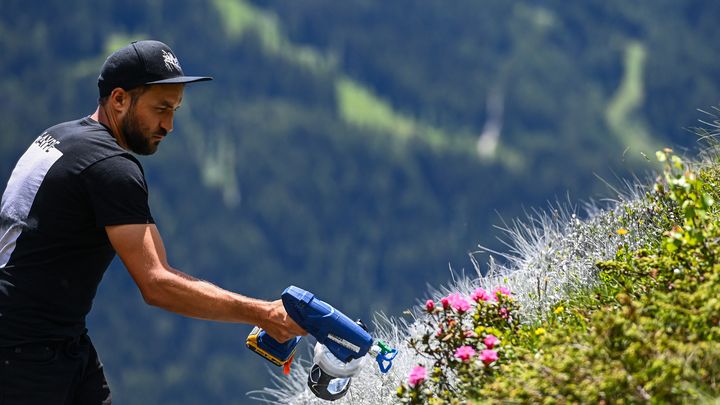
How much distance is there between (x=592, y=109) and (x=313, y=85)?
174 ft

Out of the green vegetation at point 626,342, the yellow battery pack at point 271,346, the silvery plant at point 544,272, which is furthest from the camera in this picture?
the silvery plant at point 544,272

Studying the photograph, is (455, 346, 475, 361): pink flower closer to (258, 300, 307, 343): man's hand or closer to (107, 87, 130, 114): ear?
(258, 300, 307, 343): man's hand

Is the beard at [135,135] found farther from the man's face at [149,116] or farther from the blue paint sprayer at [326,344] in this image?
the blue paint sprayer at [326,344]

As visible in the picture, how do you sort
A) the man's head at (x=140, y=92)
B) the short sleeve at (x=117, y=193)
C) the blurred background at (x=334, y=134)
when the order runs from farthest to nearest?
the blurred background at (x=334, y=134), the man's head at (x=140, y=92), the short sleeve at (x=117, y=193)

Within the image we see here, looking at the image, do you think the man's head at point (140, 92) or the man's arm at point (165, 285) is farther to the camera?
the man's head at point (140, 92)

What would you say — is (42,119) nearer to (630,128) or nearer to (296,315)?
(630,128)

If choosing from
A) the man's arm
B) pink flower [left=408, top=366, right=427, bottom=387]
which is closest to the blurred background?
the man's arm

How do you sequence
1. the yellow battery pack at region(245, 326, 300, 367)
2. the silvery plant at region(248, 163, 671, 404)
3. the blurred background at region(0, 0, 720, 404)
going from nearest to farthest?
the yellow battery pack at region(245, 326, 300, 367) < the silvery plant at region(248, 163, 671, 404) < the blurred background at region(0, 0, 720, 404)

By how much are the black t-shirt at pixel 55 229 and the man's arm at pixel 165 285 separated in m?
0.08

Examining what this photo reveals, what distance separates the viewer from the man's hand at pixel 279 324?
3.83 meters

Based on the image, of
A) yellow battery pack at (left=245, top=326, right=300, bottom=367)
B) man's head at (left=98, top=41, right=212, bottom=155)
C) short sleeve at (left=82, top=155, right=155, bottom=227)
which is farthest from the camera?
yellow battery pack at (left=245, top=326, right=300, bottom=367)

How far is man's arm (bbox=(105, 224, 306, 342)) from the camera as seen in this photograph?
11.7 feet

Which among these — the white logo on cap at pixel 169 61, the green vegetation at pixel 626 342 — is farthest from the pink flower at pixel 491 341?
the white logo on cap at pixel 169 61

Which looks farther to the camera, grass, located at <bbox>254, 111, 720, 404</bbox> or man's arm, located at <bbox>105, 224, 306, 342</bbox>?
man's arm, located at <bbox>105, 224, 306, 342</bbox>
